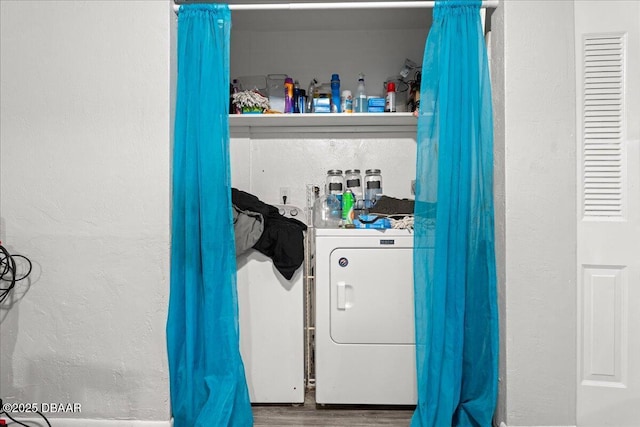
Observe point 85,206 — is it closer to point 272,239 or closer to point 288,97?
point 272,239

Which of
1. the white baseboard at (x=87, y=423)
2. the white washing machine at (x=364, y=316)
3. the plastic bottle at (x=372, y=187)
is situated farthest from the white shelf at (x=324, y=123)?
the white baseboard at (x=87, y=423)

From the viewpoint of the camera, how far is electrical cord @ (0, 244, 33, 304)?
181 centimetres

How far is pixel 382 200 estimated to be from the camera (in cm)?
236

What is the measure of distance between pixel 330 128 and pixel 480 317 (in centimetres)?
149

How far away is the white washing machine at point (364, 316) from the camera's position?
81.5 inches

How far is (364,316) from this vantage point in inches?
81.9

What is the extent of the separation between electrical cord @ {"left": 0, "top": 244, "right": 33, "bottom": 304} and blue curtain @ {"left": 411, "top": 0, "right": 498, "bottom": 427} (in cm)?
186

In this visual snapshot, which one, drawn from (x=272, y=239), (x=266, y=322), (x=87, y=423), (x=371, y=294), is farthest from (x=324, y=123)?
(x=87, y=423)

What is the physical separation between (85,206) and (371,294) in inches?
57.1

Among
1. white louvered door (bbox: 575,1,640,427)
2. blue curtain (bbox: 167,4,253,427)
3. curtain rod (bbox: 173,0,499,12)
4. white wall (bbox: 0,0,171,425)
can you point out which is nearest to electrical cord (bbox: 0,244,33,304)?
white wall (bbox: 0,0,171,425)

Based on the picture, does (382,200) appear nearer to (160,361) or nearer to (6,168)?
(160,361)

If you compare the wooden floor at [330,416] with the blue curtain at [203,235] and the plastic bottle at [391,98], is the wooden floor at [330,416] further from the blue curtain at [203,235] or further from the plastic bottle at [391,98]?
the plastic bottle at [391,98]

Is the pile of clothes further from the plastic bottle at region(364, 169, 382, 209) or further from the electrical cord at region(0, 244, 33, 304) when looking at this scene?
the electrical cord at region(0, 244, 33, 304)

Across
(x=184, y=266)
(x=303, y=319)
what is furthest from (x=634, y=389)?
(x=184, y=266)
